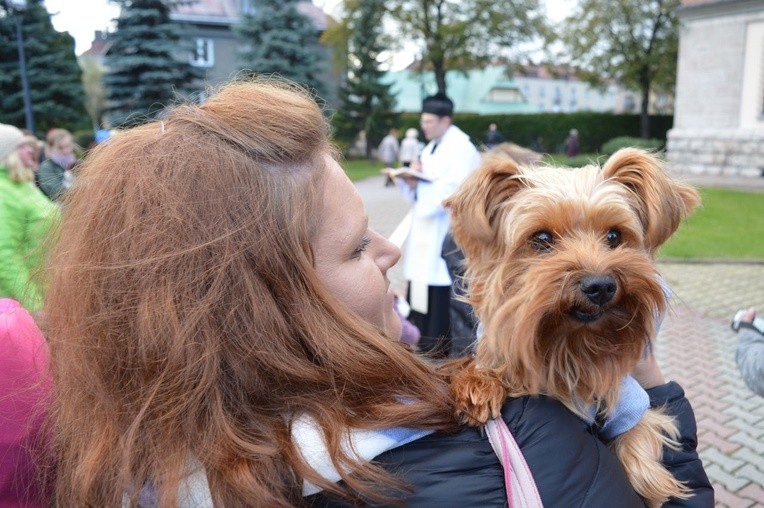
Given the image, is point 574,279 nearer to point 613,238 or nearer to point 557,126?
point 613,238

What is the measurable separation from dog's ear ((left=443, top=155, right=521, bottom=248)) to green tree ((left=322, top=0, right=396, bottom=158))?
34.6m

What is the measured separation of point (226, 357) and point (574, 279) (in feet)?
3.44

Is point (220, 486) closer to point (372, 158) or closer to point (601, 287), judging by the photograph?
point (601, 287)

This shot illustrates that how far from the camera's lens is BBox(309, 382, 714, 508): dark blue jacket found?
119 centimetres

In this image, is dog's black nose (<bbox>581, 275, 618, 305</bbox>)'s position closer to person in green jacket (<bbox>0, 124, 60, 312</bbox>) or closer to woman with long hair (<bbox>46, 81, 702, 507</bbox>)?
woman with long hair (<bbox>46, 81, 702, 507</bbox>)

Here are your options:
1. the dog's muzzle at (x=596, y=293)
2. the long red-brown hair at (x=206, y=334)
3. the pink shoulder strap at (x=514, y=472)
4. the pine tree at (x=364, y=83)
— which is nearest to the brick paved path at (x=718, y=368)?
the dog's muzzle at (x=596, y=293)

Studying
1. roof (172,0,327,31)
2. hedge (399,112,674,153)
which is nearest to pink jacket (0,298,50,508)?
hedge (399,112,674,153)

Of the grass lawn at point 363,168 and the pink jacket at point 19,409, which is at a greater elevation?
the pink jacket at point 19,409

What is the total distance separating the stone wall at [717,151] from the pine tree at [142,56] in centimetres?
2057

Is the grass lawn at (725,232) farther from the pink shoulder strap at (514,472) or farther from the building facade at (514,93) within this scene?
the building facade at (514,93)

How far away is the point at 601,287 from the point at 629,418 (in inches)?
17.4

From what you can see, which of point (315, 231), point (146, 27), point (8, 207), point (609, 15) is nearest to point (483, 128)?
point (609, 15)

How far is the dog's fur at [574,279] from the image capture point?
Answer: 1791 millimetres

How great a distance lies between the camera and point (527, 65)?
42.4 m
